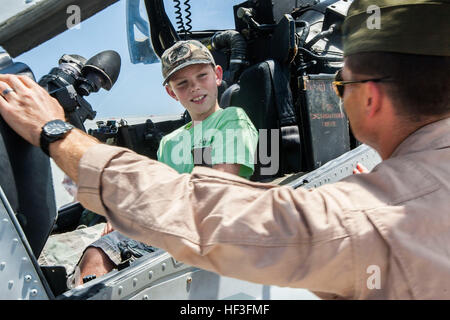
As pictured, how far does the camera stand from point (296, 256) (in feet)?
1.89

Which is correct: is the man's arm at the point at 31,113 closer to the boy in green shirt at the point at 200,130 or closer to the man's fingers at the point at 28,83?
the man's fingers at the point at 28,83

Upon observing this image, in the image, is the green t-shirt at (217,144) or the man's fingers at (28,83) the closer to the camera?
the man's fingers at (28,83)

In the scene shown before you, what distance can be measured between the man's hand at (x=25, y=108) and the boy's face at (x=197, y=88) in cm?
81

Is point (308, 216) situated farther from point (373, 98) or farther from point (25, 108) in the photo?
point (25, 108)

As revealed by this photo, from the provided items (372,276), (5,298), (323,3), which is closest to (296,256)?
(372,276)

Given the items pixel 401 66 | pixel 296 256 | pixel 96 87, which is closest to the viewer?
pixel 296 256

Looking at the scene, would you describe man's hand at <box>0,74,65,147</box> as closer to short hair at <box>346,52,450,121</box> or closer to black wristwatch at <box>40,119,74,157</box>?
black wristwatch at <box>40,119,74,157</box>

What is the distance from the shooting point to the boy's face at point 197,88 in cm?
156

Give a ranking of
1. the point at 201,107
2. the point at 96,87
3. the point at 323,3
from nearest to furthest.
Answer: the point at 96,87 → the point at 201,107 → the point at 323,3

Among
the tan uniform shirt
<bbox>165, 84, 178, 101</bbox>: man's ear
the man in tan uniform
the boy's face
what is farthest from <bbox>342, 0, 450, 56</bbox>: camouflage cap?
<bbox>165, 84, 178, 101</bbox>: man's ear

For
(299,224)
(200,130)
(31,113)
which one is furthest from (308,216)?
(200,130)

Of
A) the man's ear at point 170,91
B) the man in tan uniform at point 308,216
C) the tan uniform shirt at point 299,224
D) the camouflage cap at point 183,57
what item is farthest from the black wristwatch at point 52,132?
the man's ear at point 170,91

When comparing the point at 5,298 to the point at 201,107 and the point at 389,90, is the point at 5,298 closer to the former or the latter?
the point at 389,90

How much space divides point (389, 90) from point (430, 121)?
0.34ft
